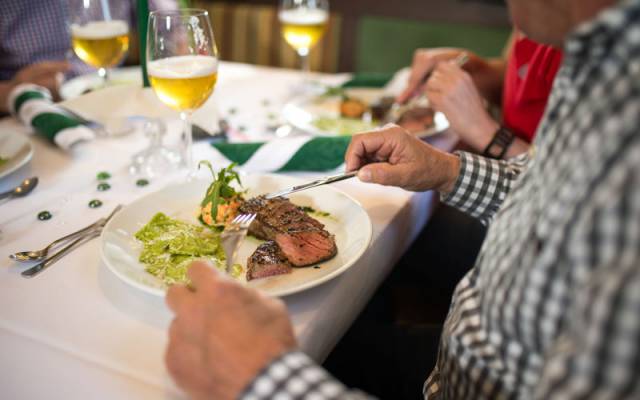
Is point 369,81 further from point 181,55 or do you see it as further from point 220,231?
point 220,231

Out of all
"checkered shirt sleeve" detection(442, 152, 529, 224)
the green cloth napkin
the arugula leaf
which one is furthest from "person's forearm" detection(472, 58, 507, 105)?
the arugula leaf

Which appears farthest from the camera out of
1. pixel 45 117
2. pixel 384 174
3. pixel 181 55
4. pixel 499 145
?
pixel 499 145

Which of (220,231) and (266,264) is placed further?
(220,231)

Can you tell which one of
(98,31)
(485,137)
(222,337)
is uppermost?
(98,31)

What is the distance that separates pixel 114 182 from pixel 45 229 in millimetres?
254

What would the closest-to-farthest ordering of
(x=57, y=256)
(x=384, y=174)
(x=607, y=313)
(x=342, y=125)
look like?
(x=607, y=313) → (x=57, y=256) → (x=384, y=174) → (x=342, y=125)

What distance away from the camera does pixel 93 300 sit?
0.85m

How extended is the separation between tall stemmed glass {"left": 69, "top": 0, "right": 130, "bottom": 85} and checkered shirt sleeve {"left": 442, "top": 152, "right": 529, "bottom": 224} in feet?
3.51

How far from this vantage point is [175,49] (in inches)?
46.9

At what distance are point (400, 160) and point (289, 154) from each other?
12.4 inches

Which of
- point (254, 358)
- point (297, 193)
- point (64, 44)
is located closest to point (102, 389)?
point (254, 358)

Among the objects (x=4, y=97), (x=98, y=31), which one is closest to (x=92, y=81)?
(x=4, y=97)

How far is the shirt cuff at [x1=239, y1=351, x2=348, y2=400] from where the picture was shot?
624 millimetres

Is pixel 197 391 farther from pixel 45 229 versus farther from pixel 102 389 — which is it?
pixel 45 229
